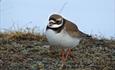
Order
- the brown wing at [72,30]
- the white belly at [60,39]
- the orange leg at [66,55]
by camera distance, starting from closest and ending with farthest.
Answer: the white belly at [60,39] → the brown wing at [72,30] → the orange leg at [66,55]

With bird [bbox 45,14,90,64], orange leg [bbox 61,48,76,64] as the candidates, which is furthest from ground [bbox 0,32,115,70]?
bird [bbox 45,14,90,64]

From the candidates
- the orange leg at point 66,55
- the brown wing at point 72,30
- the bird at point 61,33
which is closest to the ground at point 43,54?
the orange leg at point 66,55

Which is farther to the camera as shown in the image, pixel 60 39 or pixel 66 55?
pixel 66 55

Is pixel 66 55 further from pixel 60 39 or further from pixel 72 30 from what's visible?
pixel 60 39

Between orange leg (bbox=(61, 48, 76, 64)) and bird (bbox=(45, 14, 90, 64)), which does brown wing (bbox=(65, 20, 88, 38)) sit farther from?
orange leg (bbox=(61, 48, 76, 64))

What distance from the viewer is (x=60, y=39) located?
19.5 feet

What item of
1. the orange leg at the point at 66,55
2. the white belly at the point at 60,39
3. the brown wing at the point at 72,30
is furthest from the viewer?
the orange leg at the point at 66,55

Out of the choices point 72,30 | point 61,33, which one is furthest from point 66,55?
point 61,33

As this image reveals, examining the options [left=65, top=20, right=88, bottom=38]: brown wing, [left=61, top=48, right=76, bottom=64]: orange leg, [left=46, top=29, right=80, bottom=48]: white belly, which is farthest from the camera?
[left=61, top=48, right=76, bottom=64]: orange leg

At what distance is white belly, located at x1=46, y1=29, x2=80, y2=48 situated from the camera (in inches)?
233

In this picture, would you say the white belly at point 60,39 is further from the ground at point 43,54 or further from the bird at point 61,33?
the ground at point 43,54

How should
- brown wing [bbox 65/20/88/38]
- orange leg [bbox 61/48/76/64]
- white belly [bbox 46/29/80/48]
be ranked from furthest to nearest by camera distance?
orange leg [bbox 61/48/76/64], brown wing [bbox 65/20/88/38], white belly [bbox 46/29/80/48]

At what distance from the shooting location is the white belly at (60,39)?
593 cm

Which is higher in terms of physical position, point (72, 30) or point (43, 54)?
point (72, 30)
